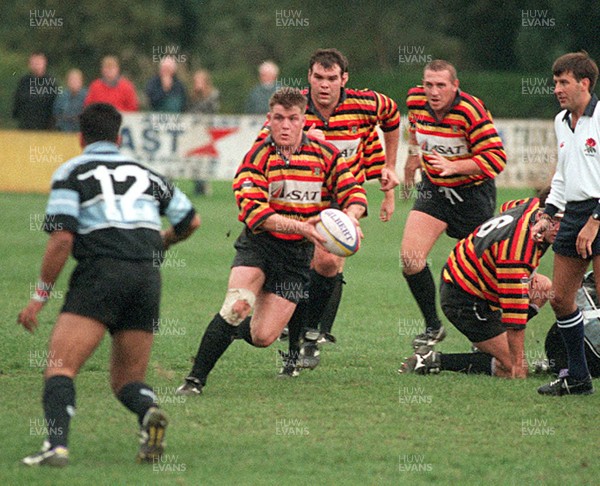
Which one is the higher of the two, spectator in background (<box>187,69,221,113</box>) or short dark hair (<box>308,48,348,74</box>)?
short dark hair (<box>308,48,348,74</box>)

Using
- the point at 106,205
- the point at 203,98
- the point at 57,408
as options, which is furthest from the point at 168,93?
the point at 57,408

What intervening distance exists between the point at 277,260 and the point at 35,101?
50.3 ft

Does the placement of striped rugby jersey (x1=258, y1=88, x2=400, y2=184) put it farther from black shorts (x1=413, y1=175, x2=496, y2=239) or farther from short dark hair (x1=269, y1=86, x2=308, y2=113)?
short dark hair (x1=269, y1=86, x2=308, y2=113)

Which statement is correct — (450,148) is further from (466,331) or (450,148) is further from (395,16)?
(395,16)

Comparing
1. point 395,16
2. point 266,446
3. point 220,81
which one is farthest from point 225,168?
point 395,16

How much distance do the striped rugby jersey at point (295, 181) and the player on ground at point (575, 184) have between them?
4.14 feet

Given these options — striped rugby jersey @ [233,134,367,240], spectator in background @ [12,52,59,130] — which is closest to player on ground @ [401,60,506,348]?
striped rugby jersey @ [233,134,367,240]

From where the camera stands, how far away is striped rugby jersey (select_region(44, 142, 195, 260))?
5652 mm

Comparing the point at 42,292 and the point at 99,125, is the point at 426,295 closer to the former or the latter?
the point at 99,125

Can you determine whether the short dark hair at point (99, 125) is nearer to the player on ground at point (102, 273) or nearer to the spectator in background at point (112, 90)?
the player on ground at point (102, 273)

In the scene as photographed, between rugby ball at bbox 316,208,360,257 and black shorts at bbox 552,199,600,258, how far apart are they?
123 cm

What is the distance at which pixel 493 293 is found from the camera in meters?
8.23

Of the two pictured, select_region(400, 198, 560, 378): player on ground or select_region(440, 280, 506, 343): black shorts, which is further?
select_region(440, 280, 506, 343): black shorts

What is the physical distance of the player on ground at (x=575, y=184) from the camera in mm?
7141
